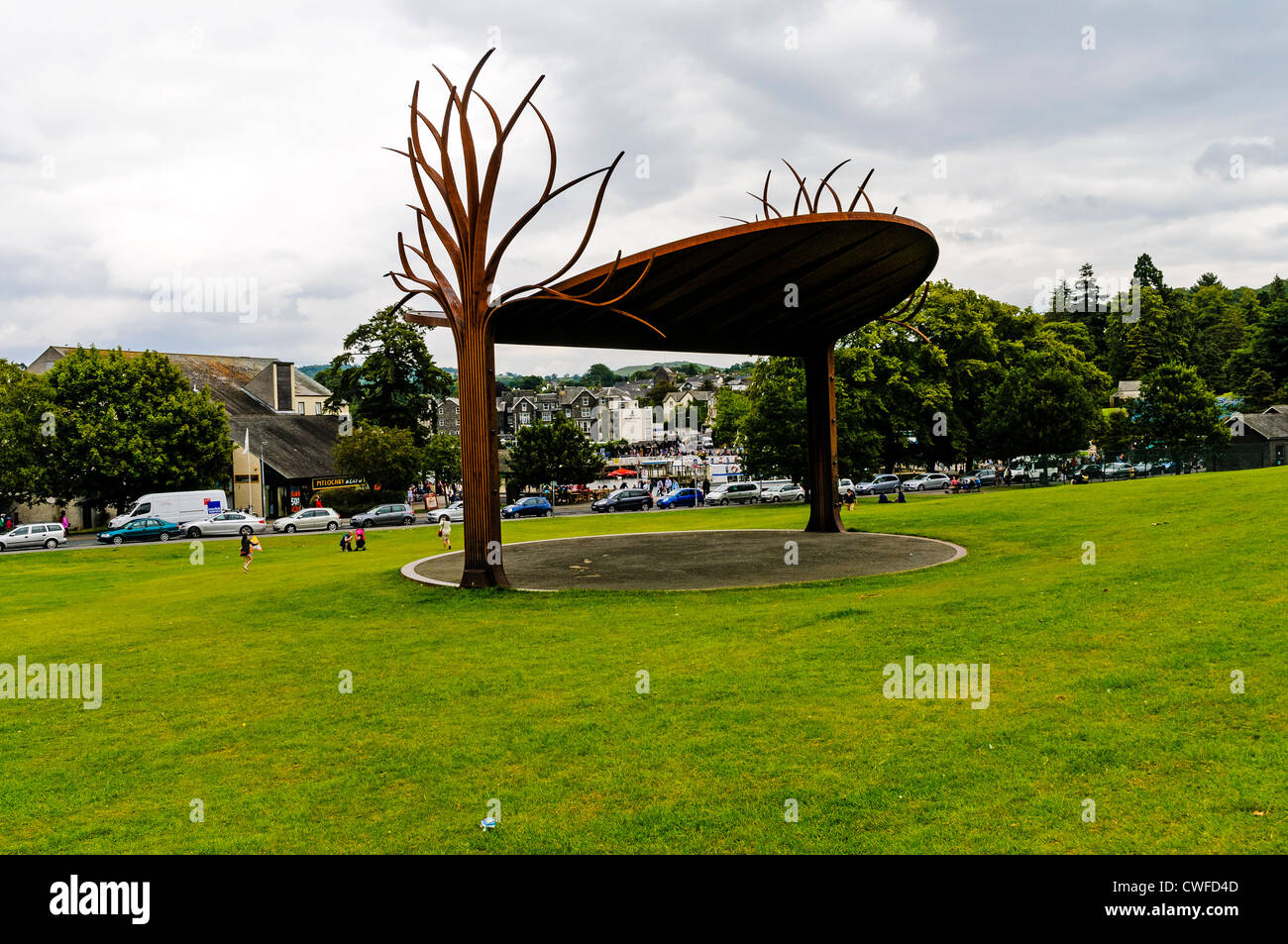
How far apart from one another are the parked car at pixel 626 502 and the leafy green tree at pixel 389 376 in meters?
20.7

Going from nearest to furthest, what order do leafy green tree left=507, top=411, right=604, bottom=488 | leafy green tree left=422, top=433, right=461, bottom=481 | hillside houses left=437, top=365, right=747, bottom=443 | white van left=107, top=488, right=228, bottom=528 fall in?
white van left=107, top=488, right=228, bottom=528, leafy green tree left=507, top=411, right=604, bottom=488, leafy green tree left=422, top=433, right=461, bottom=481, hillside houses left=437, top=365, right=747, bottom=443

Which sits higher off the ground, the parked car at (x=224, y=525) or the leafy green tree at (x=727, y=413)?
the leafy green tree at (x=727, y=413)

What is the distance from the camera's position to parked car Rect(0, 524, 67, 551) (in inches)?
1638

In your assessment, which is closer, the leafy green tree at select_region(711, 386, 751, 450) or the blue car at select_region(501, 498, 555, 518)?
the blue car at select_region(501, 498, 555, 518)

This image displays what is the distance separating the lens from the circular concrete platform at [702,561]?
18609 millimetres

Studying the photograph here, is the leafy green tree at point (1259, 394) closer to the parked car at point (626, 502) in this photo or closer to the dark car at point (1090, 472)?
the dark car at point (1090, 472)

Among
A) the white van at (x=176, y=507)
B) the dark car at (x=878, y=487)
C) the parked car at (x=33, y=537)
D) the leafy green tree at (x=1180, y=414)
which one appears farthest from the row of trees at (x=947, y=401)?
the parked car at (x=33, y=537)

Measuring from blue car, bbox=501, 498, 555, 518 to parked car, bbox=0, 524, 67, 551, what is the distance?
23947mm

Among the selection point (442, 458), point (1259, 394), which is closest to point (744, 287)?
point (442, 458)

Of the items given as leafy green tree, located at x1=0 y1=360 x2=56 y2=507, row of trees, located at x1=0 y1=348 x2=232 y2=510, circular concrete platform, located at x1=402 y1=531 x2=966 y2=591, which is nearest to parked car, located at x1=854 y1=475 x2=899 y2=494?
circular concrete platform, located at x1=402 y1=531 x2=966 y2=591

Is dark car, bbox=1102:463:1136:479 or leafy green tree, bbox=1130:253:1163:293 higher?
leafy green tree, bbox=1130:253:1163:293

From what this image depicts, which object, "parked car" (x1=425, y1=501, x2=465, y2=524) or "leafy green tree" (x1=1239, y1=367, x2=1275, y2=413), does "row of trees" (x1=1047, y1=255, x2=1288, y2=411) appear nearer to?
"leafy green tree" (x1=1239, y1=367, x2=1275, y2=413)

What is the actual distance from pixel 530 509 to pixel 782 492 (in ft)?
58.0
